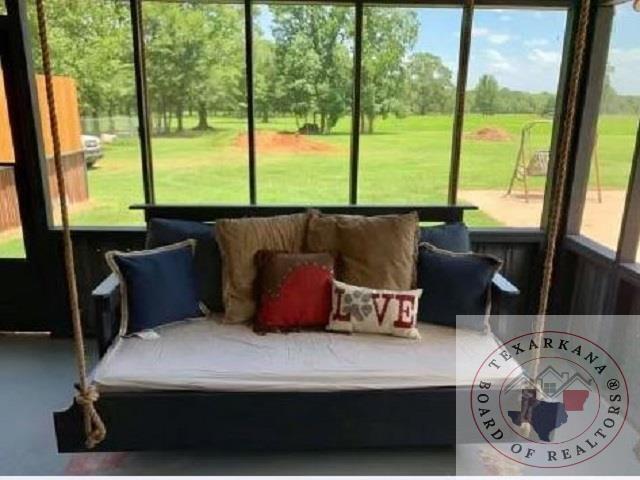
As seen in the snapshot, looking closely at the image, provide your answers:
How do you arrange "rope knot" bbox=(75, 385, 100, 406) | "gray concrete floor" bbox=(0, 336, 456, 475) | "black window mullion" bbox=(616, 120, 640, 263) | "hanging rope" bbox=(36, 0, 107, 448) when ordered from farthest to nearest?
"black window mullion" bbox=(616, 120, 640, 263), "gray concrete floor" bbox=(0, 336, 456, 475), "rope knot" bbox=(75, 385, 100, 406), "hanging rope" bbox=(36, 0, 107, 448)

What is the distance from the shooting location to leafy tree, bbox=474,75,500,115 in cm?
320

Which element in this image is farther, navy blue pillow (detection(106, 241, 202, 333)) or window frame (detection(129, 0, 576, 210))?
window frame (detection(129, 0, 576, 210))

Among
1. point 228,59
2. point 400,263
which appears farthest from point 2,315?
point 400,263

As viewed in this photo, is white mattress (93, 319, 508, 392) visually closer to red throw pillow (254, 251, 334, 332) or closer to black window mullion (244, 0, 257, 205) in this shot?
red throw pillow (254, 251, 334, 332)

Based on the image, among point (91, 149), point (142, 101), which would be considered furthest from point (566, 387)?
point (91, 149)

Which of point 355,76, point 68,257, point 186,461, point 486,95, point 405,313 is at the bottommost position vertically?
point 186,461

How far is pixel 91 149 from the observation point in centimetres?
327

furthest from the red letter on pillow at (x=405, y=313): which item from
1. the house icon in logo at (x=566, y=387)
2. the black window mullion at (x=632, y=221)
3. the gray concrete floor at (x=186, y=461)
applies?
the black window mullion at (x=632, y=221)

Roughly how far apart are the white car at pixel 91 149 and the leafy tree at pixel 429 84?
2.07 m

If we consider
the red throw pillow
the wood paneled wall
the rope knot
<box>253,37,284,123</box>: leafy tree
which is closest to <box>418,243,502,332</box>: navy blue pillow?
the red throw pillow

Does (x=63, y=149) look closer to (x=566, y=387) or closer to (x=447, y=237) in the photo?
(x=447, y=237)

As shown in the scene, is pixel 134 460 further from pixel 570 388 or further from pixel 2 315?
pixel 570 388

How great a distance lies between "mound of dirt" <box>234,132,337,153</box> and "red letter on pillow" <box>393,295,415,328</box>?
1.27 metres

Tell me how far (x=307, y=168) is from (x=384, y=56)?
0.87 meters
